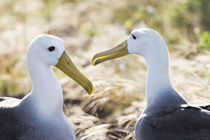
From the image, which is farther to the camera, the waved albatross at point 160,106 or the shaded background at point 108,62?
the shaded background at point 108,62

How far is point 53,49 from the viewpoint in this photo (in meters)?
3.58

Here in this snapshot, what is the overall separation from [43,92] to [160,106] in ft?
3.92

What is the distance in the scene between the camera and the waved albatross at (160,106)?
315 centimetres

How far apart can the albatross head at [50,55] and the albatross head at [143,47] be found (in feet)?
1.00

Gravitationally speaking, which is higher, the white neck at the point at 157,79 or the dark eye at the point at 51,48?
the dark eye at the point at 51,48

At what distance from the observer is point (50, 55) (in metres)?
3.59

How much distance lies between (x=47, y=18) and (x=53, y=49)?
823 centimetres

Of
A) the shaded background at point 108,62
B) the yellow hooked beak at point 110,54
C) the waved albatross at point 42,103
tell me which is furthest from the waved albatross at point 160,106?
the shaded background at point 108,62

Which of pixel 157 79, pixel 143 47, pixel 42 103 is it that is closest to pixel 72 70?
pixel 42 103

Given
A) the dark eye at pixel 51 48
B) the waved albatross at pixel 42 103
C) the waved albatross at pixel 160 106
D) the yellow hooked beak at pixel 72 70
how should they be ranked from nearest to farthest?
the waved albatross at pixel 160 106 < the waved albatross at pixel 42 103 < the dark eye at pixel 51 48 < the yellow hooked beak at pixel 72 70

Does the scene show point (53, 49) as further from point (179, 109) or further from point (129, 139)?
point (129, 139)

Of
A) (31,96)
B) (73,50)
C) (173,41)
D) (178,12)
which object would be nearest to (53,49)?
(31,96)

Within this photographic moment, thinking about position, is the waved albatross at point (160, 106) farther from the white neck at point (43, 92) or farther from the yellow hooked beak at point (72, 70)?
the white neck at point (43, 92)

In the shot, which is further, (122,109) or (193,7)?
(193,7)
